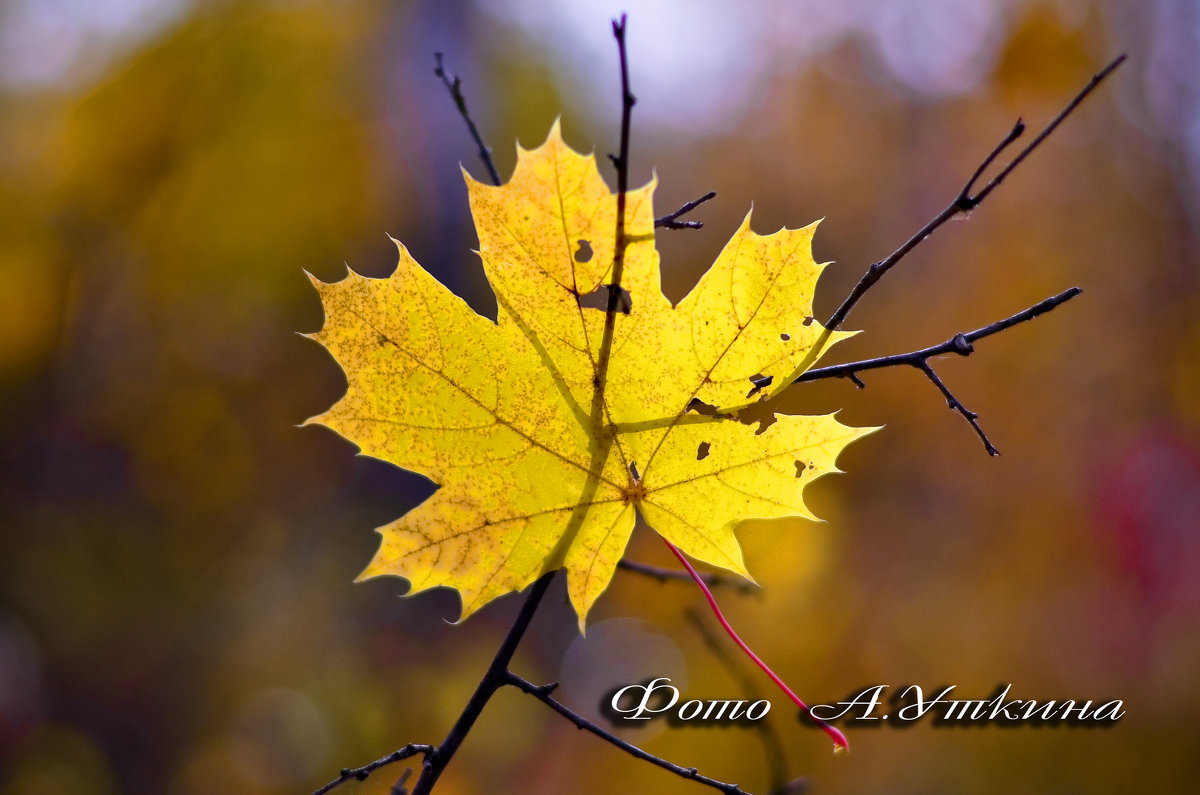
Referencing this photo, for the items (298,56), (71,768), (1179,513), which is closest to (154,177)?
(298,56)

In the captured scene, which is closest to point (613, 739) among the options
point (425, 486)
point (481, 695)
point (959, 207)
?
point (481, 695)

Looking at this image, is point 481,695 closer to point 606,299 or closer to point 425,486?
point 606,299

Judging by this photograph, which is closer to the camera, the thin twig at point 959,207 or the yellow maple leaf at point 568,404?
the thin twig at point 959,207

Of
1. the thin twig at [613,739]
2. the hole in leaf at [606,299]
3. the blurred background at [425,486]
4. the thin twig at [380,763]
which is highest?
the blurred background at [425,486]

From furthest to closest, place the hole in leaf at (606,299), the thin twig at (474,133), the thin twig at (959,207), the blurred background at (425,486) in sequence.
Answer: the blurred background at (425,486), the thin twig at (474,133), the hole in leaf at (606,299), the thin twig at (959,207)

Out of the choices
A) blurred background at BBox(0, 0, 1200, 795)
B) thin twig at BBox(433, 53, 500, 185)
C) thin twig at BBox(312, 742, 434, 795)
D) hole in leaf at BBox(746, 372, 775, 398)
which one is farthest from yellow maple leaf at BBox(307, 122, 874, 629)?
blurred background at BBox(0, 0, 1200, 795)

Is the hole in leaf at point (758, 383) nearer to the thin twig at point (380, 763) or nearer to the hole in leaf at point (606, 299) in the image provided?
the hole in leaf at point (606, 299)

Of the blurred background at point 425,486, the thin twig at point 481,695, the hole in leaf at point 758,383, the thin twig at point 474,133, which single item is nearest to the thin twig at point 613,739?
the thin twig at point 481,695

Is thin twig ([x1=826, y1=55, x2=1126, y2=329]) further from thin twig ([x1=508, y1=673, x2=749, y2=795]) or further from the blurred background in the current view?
the blurred background
